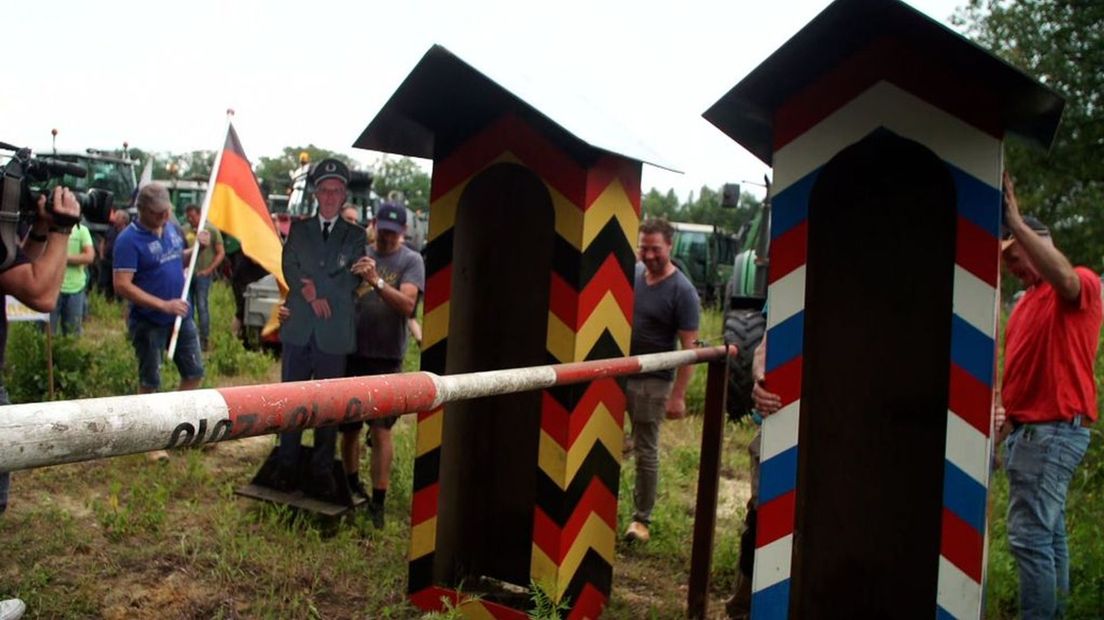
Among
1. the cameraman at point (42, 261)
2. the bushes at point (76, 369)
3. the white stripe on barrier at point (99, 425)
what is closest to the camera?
the white stripe on barrier at point (99, 425)

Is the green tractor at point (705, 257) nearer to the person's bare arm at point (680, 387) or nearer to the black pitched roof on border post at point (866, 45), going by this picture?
the person's bare arm at point (680, 387)

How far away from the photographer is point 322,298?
16.7ft

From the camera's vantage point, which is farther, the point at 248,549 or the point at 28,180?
the point at 248,549

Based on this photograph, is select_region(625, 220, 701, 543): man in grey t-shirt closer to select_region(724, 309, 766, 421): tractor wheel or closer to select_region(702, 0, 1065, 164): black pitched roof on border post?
select_region(724, 309, 766, 421): tractor wheel

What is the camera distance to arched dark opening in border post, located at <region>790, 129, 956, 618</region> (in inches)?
120

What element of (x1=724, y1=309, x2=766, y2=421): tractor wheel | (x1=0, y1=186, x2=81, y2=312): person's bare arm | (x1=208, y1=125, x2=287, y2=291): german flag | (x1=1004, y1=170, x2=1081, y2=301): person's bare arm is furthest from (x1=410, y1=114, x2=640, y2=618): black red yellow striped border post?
(x1=208, y1=125, x2=287, y2=291): german flag

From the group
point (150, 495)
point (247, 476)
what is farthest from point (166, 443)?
point (247, 476)

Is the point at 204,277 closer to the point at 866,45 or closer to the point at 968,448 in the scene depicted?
the point at 866,45

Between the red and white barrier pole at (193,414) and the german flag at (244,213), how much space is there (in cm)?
604

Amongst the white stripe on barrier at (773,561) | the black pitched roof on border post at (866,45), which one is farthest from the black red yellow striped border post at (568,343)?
the white stripe on barrier at (773,561)

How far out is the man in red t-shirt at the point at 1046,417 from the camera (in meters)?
3.90

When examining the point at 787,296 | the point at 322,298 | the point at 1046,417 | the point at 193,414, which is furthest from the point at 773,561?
the point at 322,298

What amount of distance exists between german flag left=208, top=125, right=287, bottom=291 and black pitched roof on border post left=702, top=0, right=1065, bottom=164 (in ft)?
18.0

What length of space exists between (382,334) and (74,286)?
20.3ft
